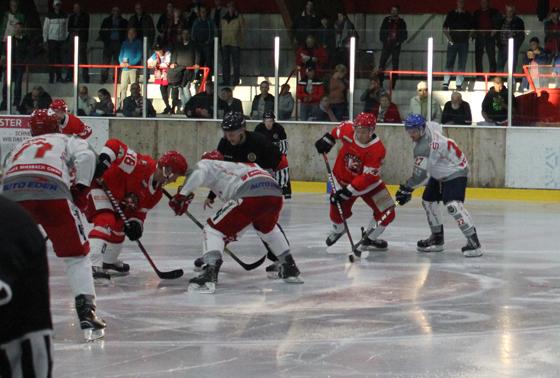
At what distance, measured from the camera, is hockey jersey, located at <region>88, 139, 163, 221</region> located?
9211 millimetres

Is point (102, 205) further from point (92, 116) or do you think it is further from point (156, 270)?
point (92, 116)

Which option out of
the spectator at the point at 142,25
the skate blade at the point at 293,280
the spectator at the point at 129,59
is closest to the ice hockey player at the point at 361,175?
the skate blade at the point at 293,280

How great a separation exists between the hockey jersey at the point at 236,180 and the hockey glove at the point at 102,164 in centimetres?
62

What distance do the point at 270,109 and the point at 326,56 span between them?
1.06 metres

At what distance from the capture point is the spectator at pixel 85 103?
18.2 meters

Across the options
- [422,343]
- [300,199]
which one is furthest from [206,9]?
[422,343]

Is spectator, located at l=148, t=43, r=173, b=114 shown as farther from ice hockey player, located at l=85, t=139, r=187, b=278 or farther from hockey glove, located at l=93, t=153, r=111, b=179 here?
hockey glove, located at l=93, t=153, r=111, b=179

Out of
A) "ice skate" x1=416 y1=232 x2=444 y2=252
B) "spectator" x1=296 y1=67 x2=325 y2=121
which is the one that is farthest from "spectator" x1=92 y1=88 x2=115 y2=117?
"ice skate" x1=416 y1=232 x2=444 y2=252

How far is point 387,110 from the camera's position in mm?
17109

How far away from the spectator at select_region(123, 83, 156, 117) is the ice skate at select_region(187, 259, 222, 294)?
957 cm

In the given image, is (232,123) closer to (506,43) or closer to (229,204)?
(229,204)

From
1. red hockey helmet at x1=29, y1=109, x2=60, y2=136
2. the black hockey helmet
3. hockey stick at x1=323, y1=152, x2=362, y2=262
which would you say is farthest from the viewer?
hockey stick at x1=323, y1=152, x2=362, y2=262

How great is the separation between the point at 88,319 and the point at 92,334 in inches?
4.4

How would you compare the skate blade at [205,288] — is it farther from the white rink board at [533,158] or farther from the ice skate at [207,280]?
the white rink board at [533,158]
